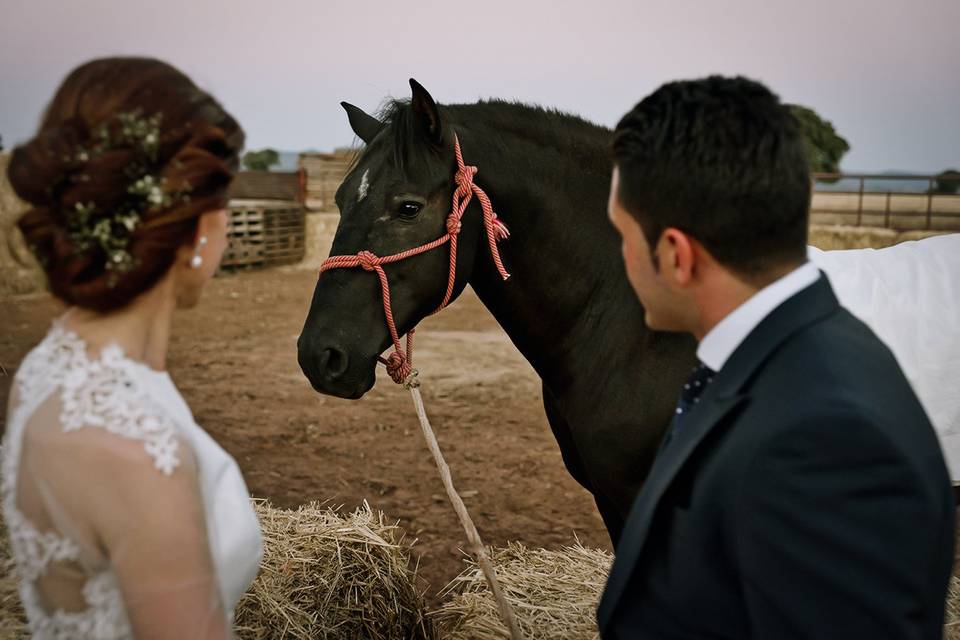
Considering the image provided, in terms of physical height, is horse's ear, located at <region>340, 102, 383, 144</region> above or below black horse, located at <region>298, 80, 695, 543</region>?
above

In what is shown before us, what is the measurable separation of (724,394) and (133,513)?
0.92 metres

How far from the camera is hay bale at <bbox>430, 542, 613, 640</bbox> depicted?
3.36 metres

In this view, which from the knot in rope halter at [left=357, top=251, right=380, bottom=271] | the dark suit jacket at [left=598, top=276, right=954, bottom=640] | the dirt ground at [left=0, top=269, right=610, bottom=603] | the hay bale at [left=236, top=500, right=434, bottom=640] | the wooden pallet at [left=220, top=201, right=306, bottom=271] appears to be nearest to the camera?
the dark suit jacket at [left=598, top=276, right=954, bottom=640]

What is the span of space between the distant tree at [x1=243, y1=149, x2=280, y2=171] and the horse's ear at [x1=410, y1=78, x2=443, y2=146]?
3911 cm

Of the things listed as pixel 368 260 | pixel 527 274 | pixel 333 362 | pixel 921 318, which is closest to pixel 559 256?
pixel 527 274

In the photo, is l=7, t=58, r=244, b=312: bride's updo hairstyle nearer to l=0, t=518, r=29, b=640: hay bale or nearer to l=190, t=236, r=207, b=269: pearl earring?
l=190, t=236, r=207, b=269: pearl earring

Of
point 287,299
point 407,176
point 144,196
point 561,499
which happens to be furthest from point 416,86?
point 287,299

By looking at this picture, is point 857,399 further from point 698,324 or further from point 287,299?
point 287,299

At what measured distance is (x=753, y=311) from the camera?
1.25 metres

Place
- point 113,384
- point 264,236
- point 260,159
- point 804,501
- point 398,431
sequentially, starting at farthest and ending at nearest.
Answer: point 260,159
point 264,236
point 398,431
point 113,384
point 804,501

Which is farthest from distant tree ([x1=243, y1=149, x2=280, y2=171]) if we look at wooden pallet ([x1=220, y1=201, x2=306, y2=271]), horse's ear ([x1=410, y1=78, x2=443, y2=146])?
horse's ear ([x1=410, y1=78, x2=443, y2=146])

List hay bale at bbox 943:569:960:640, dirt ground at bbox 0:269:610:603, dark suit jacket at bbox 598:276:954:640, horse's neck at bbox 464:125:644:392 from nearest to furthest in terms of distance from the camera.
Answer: dark suit jacket at bbox 598:276:954:640 < horse's neck at bbox 464:125:644:392 < hay bale at bbox 943:569:960:640 < dirt ground at bbox 0:269:610:603

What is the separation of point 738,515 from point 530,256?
1839mm

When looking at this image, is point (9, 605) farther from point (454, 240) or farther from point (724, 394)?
point (724, 394)
